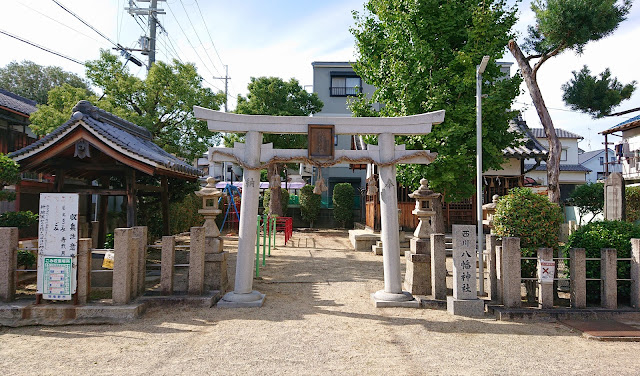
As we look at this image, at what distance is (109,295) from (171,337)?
10.0 ft

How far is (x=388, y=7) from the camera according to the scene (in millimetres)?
10445

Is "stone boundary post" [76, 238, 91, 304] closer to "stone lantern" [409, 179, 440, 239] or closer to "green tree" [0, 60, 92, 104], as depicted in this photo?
"stone lantern" [409, 179, 440, 239]

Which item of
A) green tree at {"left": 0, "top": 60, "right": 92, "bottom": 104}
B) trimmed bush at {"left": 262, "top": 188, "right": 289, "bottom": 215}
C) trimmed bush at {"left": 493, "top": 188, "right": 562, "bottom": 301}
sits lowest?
trimmed bush at {"left": 493, "top": 188, "right": 562, "bottom": 301}

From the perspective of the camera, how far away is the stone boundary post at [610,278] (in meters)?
6.49

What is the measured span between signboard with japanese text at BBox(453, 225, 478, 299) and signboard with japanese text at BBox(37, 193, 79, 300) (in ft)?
21.7

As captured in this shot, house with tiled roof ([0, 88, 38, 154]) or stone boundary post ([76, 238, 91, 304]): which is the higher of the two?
house with tiled roof ([0, 88, 38, 154])

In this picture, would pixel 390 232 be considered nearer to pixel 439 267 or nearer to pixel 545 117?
pixel 439 267

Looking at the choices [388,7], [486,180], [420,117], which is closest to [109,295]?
[420,117]

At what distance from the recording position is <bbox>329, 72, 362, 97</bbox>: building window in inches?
A: 1117

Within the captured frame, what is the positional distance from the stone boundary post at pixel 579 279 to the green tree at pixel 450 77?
11.6 ft

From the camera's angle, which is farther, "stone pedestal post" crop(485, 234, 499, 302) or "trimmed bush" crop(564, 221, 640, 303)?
"stone pedestal post" crop(485, 234, 499, 302)

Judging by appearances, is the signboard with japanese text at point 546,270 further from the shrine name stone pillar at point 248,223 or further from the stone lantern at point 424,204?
the shrine name stone pillar at point 248,223

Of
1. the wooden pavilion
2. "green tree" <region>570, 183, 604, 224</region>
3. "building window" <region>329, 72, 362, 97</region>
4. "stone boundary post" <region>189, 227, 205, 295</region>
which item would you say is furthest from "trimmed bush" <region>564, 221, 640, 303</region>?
"building window" <region>329, 72, 362, 97</region>

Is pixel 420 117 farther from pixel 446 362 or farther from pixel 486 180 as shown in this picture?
pixel 486 180
